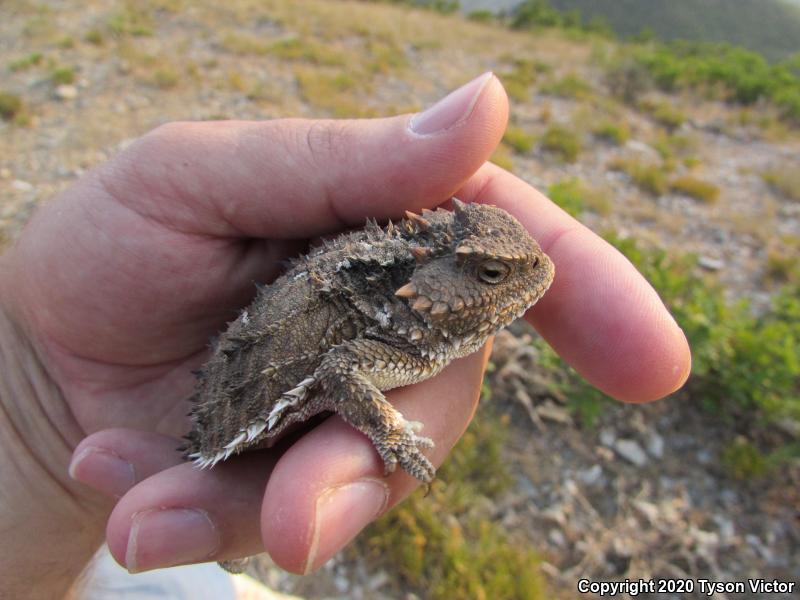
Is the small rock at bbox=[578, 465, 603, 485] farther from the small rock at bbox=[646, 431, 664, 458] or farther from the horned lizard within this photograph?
the horned lizard

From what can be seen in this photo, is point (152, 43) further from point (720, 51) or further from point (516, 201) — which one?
point (720, 51)

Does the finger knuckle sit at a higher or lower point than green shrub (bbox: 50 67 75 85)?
higher

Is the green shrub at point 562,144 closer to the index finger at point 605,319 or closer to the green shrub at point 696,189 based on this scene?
the green shrub at point 696,189

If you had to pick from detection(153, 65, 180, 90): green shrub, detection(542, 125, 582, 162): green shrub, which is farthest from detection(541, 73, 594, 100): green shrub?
detection(153, 65, 180, 90): green shrub

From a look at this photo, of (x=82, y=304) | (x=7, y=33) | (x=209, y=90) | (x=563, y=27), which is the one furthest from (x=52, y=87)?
(x=563, y=27)

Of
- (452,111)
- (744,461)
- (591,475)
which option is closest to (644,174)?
(744,461)

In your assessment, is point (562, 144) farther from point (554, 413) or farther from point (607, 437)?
point (607, 437)
